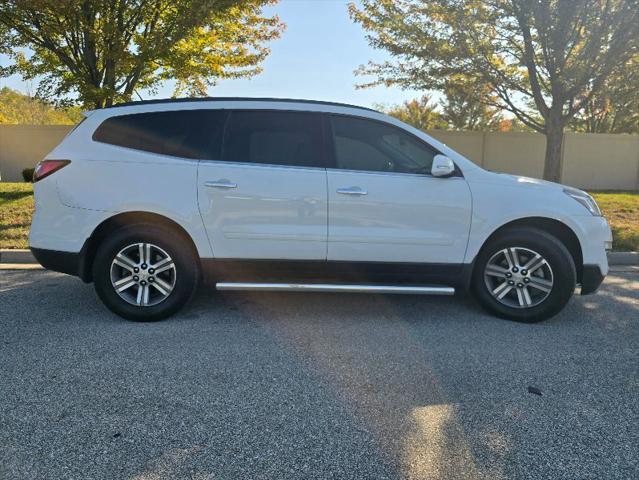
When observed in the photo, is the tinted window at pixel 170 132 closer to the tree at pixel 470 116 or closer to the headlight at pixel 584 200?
the headlight at pixel 584 200

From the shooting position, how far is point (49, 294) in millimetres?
5258

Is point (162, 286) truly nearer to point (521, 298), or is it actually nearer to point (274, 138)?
point (274, 138)

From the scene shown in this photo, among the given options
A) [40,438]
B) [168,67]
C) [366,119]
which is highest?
[168,67]

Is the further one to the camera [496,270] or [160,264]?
[496,270]

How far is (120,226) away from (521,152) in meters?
15.8

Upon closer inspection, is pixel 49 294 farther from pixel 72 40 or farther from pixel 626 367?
pixel 72 40

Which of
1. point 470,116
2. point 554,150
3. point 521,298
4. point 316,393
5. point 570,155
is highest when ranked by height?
point 470,116

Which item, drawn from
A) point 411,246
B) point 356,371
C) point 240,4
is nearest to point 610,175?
point 240,4

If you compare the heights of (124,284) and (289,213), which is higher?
(289,213)

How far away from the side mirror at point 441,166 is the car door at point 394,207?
3.7 inches

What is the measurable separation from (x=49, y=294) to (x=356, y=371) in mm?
3701

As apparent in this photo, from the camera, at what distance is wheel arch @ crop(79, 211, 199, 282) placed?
4.32 metres

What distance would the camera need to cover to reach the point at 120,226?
4.36 metres

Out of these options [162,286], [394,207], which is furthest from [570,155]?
[162,286]
